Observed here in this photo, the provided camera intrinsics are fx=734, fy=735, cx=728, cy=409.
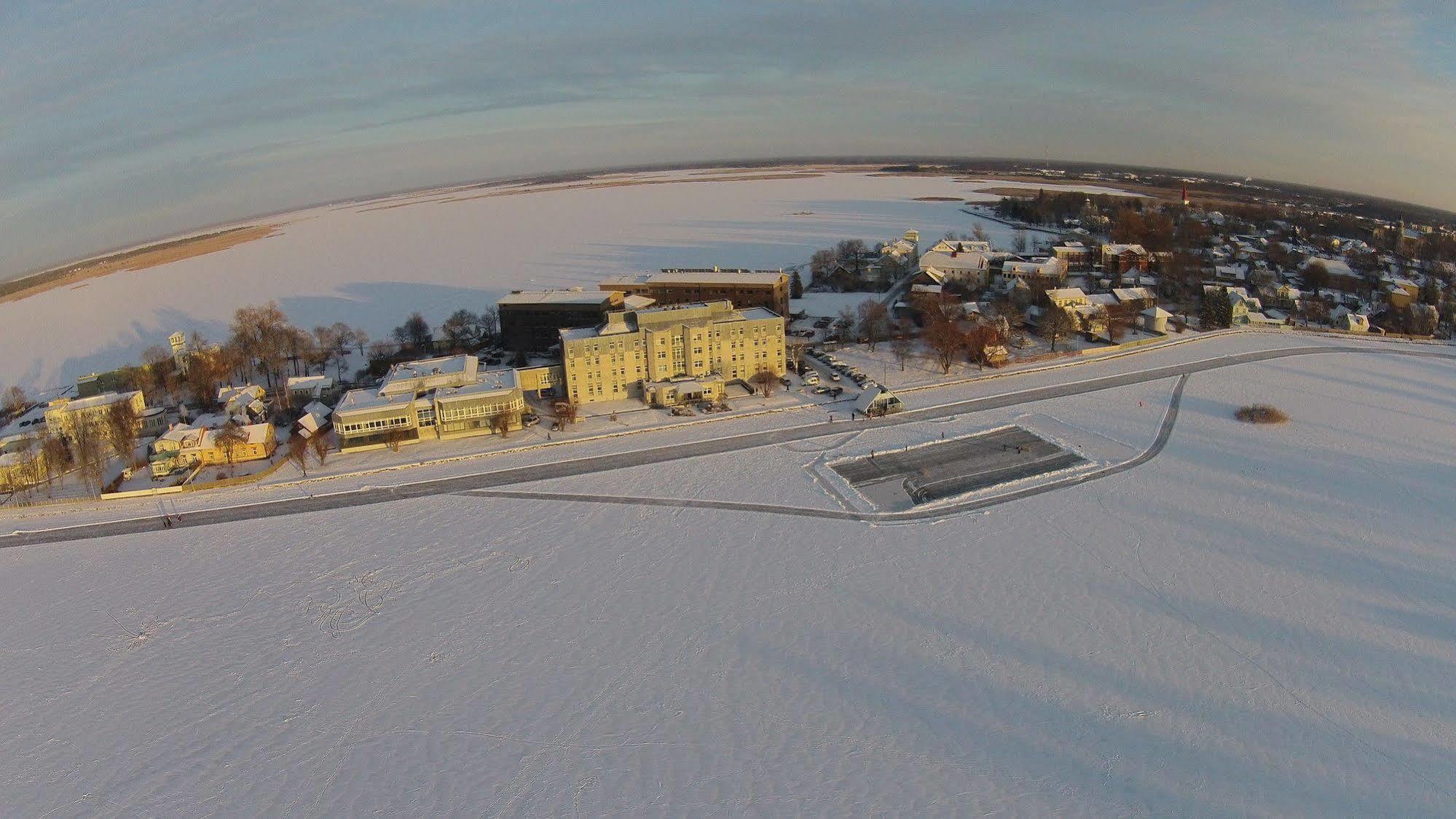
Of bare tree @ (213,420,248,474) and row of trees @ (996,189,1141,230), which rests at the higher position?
row of trees @ (996,189,1141,230)

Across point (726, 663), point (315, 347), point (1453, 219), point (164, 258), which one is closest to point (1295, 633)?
point (726, 663)

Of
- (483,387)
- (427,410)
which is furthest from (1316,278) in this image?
(427,410)

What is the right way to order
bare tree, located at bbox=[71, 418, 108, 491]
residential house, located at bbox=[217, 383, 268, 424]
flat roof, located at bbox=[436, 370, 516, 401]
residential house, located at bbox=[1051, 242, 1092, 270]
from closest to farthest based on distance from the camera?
1. bare tree, located at bbox=[71, 418, 108, 491]
2. flat roof, located at bbox=[436, 370, 516, 401]
3. residential house, located at bbox=[217, 383, 268, 424]
4. residential house, located at bbox=[1051, 242, 1092, 270]

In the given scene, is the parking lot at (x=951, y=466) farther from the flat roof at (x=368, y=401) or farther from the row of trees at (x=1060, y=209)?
the row of trees at (x=1060, y=209)

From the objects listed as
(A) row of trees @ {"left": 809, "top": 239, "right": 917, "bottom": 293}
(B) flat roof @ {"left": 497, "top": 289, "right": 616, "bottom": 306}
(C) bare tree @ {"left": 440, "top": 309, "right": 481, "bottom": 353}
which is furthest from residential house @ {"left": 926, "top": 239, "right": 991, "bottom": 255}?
(C) bare tree @ {"left": 440, "top": 309, "right": 481, "bottom": 353}

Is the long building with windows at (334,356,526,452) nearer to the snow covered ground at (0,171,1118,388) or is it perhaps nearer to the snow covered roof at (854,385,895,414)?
the snow covered roof at (854,385,895,414)

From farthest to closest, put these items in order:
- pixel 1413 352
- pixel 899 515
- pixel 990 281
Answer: pixel 990 281 → pixel 1413 352 → pixel 899 515

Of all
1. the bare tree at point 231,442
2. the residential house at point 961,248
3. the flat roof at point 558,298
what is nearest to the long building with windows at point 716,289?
the flat roof at point 558,298

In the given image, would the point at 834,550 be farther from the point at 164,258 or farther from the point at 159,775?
the point at 164,258
